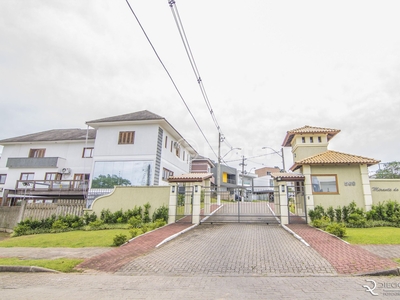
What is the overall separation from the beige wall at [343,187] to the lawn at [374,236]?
216 centimetres

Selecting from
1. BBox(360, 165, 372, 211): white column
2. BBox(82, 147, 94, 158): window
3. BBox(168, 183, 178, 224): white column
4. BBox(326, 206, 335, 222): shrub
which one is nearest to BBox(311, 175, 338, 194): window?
BBox(326, 206, 335, 222): shrub

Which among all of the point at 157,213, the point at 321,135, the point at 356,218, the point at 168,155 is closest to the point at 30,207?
the point at 157,213

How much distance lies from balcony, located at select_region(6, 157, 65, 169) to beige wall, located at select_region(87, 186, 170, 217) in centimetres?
1319

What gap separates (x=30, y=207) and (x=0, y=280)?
1043 cm

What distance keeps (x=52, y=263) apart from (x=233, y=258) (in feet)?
18.2

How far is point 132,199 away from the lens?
49.3 ft

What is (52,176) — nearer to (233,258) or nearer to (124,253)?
(124,253)

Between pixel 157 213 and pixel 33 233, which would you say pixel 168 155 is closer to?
pixel 157 213

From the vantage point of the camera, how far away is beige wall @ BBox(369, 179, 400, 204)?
43.8ft

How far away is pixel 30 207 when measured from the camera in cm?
1502

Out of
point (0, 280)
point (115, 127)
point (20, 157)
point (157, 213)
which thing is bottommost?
point (0, 280)

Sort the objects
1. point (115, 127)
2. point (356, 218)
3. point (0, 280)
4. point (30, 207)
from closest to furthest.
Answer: point (0, 280), point (356, 218), point (30, 207), point (115, 127)

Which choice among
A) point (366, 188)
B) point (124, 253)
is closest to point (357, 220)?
point (366, 188)

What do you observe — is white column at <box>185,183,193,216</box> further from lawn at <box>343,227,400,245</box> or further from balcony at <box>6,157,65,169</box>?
balcony at <box>6,157,65,169</box>
